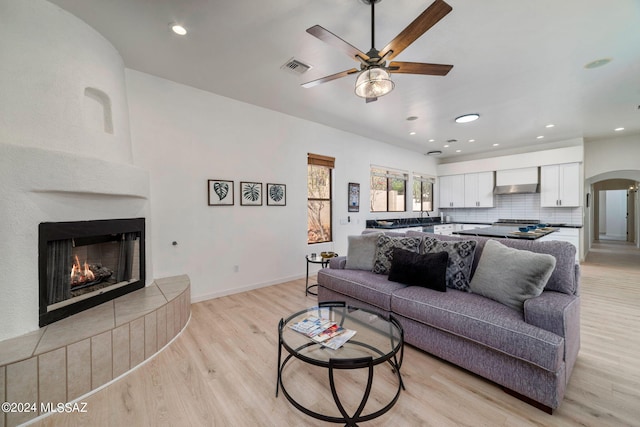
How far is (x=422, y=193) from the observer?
7.39 m

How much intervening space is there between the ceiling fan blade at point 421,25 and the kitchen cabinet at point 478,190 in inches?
252

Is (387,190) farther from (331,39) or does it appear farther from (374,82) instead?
(331,39)

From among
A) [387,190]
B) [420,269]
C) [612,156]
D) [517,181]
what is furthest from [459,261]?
[612,156]

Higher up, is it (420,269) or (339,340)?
(420,269)

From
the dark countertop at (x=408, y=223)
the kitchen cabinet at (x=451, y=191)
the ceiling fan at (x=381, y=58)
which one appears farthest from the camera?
the kitchen cabinet at (x=451, y=191)

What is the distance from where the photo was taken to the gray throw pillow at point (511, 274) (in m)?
1.84

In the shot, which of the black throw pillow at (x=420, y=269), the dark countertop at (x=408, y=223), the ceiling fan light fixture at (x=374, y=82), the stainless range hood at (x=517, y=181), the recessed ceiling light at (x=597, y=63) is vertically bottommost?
the black throw pillow at (x=420, y=269)

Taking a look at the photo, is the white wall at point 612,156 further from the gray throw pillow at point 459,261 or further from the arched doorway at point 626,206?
the gray throw pillow at point 459,261

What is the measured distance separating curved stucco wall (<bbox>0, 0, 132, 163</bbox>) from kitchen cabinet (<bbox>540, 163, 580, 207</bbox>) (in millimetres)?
8102

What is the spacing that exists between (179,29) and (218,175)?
5.67 feet

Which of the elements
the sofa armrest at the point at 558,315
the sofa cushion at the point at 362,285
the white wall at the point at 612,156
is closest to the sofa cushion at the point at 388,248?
the sofa cushion at the point at 362,285

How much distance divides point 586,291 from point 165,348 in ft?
18.2

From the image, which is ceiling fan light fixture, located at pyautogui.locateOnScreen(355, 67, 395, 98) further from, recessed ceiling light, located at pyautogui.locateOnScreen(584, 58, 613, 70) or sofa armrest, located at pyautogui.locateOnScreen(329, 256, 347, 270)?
recessed ceiling light, located at pyautogui.locateOnScreen(584, 58, 613, 70)

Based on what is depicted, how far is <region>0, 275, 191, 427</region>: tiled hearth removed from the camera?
1.48 metres
